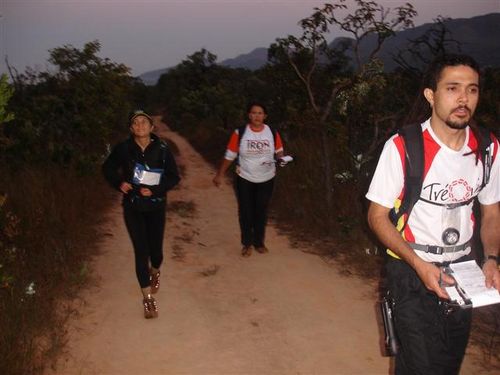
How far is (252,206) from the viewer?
598 cm

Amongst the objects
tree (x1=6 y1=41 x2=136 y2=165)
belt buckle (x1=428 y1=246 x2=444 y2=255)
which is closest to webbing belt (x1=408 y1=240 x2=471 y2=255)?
belt buckle (x1=428 y1=246 x2=444 y2=255)

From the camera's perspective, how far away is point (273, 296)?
484 centimetres

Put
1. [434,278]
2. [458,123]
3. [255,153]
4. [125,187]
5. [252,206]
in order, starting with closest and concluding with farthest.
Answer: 1. [434,278]
2. [458,123]
3. [125,187]
4. [255,153]
5. [252,206]

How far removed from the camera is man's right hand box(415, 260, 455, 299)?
207 centimetres

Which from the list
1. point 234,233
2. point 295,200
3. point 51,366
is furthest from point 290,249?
point 51,366

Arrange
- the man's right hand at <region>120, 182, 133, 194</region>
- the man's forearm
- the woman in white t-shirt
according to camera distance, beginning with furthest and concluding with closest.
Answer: the woman in white t-shirt < the man's right hand at <region>120, 182, 133, 194</region> < the man's forearm

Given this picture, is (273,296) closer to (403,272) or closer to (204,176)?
(403,272)

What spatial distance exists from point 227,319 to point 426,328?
2.40m

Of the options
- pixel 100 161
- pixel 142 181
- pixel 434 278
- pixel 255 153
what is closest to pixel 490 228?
pixel 434 278

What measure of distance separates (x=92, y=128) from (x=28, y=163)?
2.12m

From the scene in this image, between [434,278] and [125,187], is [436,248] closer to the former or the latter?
[434,278]

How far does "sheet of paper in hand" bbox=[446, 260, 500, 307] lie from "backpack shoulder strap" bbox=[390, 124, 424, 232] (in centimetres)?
35

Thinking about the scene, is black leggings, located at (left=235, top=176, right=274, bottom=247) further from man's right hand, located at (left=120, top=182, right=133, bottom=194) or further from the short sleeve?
the short sleeve

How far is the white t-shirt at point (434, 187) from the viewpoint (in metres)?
2.21
